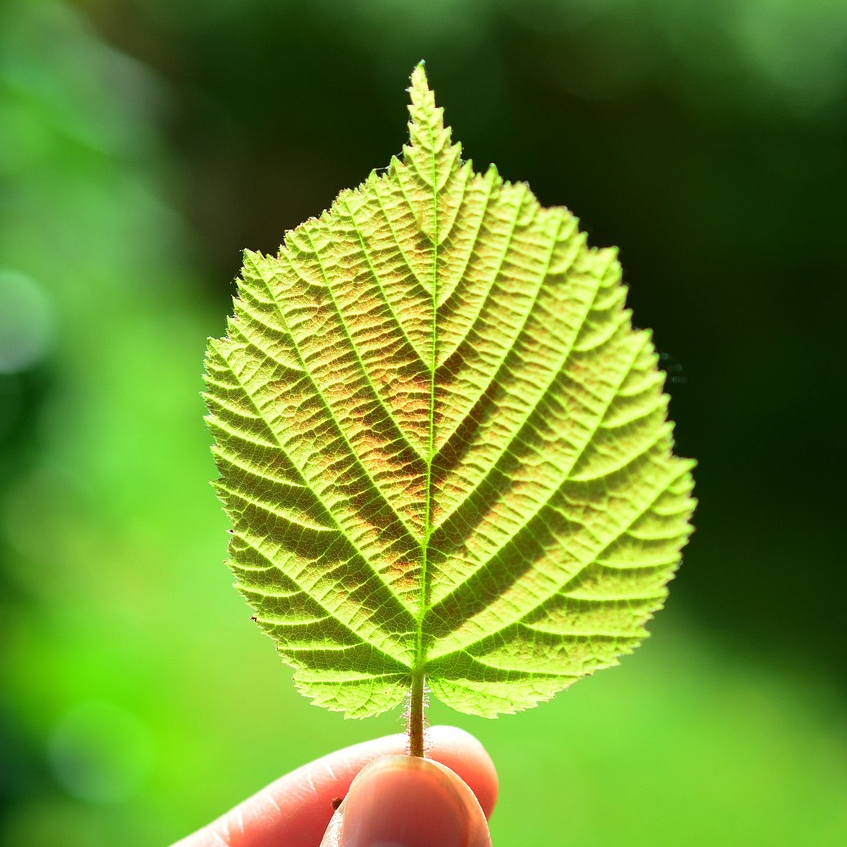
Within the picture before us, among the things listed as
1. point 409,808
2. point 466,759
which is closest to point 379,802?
point 409,808

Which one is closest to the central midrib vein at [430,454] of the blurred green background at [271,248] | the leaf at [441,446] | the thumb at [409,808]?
the leaf at [441,446]

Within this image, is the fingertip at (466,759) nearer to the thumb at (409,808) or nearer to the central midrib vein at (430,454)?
the thumb at (409,808)

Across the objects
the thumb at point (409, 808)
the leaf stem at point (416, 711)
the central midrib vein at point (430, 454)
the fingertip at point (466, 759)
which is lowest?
the fingertip at point (466, 759)

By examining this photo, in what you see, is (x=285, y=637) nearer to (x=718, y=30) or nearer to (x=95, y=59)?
(x=95, y=59)

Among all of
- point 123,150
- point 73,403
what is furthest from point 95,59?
point 73,403

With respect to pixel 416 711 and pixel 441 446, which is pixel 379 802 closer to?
pixel 416 711

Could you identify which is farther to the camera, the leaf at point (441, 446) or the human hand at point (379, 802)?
the human hand at point (379, 802)

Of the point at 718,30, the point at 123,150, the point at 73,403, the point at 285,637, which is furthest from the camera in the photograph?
the point at 718,30
